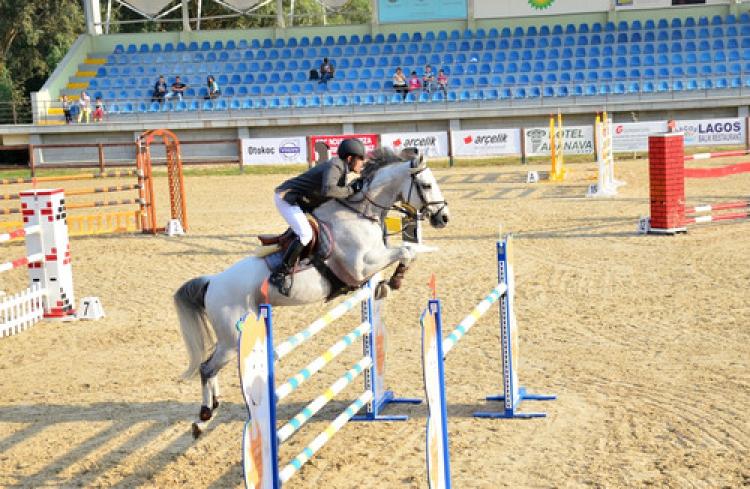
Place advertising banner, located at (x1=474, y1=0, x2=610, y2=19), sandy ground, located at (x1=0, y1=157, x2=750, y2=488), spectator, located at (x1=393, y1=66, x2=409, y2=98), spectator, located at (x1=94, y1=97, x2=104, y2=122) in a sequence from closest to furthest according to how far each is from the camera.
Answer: sandy ground, located at (x1=0, y1=157, x2=750, y2=488)
spectator, located at (x1=393, y1=66, x2=409, y2=98)
spectator, located at (x1=94, y1=97, x2=104, y2=122)
advertising banner, located at (x1=474, y1=0, x2=610, y2=19)

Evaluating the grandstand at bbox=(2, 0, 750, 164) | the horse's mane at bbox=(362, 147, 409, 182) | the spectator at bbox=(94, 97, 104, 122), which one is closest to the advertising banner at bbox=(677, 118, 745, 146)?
the grandstand at bbox=(2, 0, 750, 164)

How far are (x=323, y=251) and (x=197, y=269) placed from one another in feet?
22.8

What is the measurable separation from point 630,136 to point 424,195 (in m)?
20.2

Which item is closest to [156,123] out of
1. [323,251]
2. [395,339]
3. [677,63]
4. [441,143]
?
[441,143]

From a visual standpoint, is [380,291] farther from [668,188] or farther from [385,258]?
[668,188]

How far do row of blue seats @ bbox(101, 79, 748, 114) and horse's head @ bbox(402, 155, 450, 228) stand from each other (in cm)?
2389

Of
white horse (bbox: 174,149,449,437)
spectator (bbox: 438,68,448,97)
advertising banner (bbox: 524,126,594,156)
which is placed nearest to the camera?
white horse (bbox: 174,149,449,437)

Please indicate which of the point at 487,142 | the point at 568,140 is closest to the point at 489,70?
the point at 487,142

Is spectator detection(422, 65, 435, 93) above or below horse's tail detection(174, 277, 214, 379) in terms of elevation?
above

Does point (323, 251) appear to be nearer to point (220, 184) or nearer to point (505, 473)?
point (505, 473)

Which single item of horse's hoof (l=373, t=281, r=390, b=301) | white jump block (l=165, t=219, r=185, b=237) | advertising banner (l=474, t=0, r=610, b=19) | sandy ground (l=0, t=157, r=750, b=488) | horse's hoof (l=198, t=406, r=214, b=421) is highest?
advertising banner (l=474, t=0, r=610, b=19)

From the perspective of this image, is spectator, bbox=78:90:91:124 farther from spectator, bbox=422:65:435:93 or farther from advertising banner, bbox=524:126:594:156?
advertising banner, bbox=524:126:594:156

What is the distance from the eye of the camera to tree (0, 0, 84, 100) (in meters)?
45.9

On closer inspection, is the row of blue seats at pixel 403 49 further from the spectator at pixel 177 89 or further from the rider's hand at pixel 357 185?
the rider's hand at pixel 357 185
